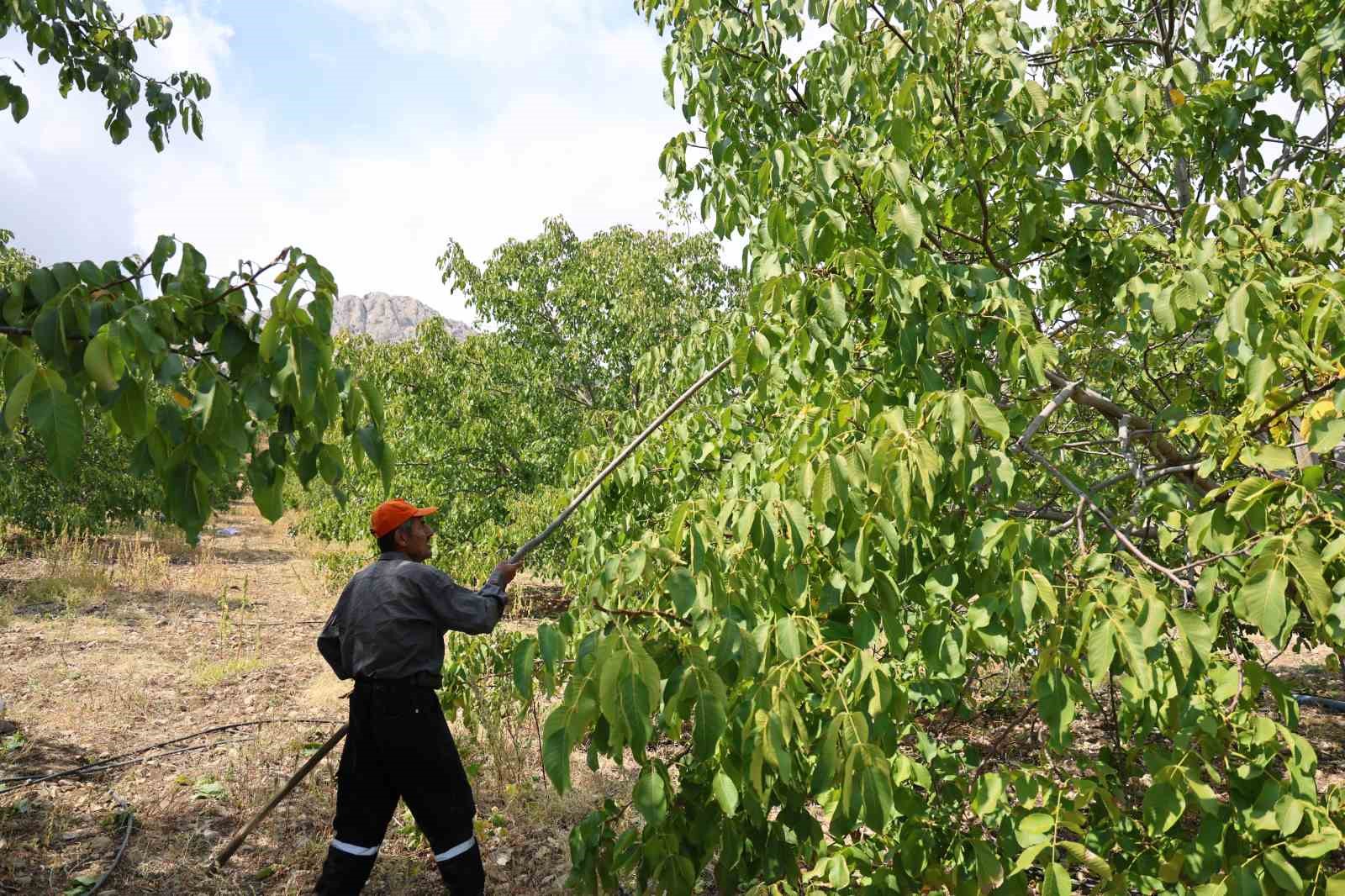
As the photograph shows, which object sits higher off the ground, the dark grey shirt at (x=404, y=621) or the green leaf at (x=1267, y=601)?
the green leaf at (x=1267, y=601)

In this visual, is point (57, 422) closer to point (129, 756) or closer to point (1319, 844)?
point (1319, 844)

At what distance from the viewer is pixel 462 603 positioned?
10.3 feet

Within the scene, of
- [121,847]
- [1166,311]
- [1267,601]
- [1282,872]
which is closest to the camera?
[1267,601]

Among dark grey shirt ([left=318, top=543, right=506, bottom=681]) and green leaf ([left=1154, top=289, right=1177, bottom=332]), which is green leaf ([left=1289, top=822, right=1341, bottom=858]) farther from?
dark grey shirt ([left=318, top=543, right=506, bottom=681])

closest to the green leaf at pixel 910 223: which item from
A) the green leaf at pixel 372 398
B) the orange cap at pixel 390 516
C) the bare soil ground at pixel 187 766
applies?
the green leaf at pixel 372 398

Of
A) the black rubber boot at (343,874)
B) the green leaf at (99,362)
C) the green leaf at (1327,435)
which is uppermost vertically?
the green leaf at (1327,435)

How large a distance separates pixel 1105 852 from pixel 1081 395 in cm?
154

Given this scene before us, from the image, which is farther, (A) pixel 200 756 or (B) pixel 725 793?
(A) pixel 200 756

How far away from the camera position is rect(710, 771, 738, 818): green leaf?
5.61 feet

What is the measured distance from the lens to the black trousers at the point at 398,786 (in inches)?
127

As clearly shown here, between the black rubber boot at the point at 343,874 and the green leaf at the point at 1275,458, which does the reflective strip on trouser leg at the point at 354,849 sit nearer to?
the black rubber boot at the point at 343,874

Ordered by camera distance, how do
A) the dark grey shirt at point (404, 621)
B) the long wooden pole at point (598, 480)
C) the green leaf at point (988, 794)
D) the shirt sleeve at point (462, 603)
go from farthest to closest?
the dark grey shirt at point (404, 621) < the shirt sleeve at point (462, 603) < the green leaf at point (988, 794) < the long wooden pole at point (598, 480)

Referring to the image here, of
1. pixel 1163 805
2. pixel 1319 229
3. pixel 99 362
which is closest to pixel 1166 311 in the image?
pixel 1319 229

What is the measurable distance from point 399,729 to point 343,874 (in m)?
0.67
